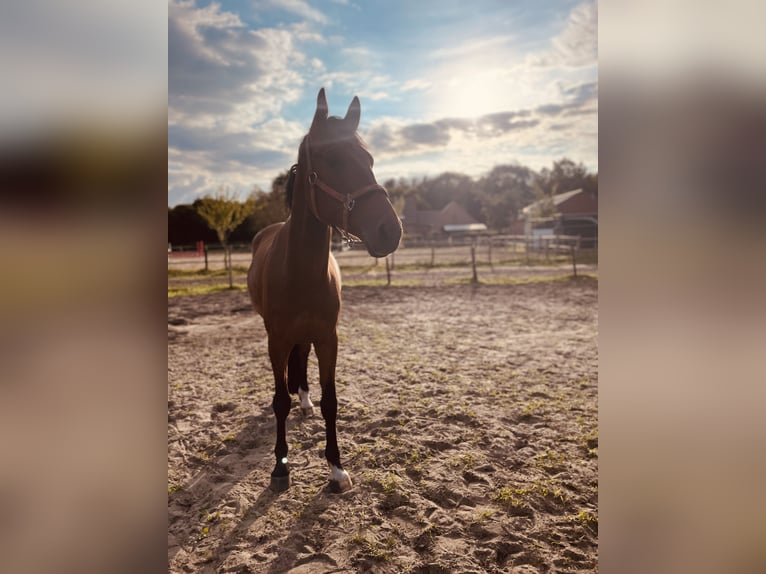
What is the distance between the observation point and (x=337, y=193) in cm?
273

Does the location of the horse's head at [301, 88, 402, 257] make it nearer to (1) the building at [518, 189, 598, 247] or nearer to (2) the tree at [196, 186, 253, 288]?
(2) the tree at [196, 186, 253, 288]

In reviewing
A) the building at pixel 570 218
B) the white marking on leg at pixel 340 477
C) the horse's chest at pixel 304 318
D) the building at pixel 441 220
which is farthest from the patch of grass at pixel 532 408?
the building at pixel 441 220

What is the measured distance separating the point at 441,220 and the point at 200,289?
180ft

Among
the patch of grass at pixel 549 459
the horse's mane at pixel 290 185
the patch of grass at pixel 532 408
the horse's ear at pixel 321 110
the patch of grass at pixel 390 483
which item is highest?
the horse's ear at pixel 321 110

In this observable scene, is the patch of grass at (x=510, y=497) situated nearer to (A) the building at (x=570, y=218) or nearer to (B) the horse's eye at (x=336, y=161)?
(B) the horse's eye at (x=336, y=161)

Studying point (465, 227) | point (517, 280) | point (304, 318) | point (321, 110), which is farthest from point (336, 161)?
point (465, 227)

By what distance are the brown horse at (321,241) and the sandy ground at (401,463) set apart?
1.28 ft

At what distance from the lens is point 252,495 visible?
126 inches

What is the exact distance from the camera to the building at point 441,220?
62859 mm
